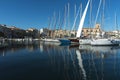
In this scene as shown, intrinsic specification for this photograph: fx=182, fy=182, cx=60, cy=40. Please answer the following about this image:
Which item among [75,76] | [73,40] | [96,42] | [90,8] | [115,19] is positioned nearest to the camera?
[75,76]

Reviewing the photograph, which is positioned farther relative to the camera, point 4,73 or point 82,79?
point 4,73

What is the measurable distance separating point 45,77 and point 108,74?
4565mm

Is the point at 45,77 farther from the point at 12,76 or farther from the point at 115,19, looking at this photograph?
the point at 115,19

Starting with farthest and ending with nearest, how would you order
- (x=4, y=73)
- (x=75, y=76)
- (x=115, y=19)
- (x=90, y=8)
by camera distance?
(x=115, y=19) < (x=90, y=8) < (x=4, y=73) < (x=75, y=76)

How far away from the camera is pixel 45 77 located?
1241 centimetres

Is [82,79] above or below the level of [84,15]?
below

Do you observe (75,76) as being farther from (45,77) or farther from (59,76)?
(45,77)

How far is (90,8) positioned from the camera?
48.0 m

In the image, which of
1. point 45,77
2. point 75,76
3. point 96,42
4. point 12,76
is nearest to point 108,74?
point 75,76

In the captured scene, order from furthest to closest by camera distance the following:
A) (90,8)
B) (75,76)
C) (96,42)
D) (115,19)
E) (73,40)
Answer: (115,19)
(73,40)
(90,8)
(96,42)
(75,76)

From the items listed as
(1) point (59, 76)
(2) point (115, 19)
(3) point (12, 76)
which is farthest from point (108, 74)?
(2) point (115, 19)

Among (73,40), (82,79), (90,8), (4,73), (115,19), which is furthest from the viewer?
(115,19)

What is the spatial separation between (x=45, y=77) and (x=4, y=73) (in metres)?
3.47

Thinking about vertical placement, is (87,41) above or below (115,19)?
below
